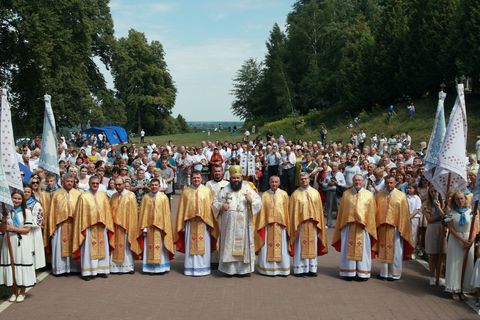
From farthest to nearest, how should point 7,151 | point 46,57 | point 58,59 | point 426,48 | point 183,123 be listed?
point 183,123
point 426,48
point 58,59
point 46,57
point 7,151

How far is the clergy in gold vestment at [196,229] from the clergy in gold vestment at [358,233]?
2449mm

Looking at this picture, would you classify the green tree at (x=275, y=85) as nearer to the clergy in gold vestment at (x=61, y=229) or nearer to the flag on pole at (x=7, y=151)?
the clergy in gold vestment at (x=61, y=229)

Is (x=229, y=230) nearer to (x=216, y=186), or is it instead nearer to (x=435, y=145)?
(x=216, y=186)

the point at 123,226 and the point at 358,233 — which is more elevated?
the point at 123,226

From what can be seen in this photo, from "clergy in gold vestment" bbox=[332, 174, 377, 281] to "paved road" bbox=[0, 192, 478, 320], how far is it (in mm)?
272

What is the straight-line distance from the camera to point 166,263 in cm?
1158

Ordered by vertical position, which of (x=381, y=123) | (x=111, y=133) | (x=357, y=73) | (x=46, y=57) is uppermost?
(x=357, y=73)

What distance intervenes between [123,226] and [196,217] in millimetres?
1352

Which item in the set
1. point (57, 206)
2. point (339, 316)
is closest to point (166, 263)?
point (57, 206)

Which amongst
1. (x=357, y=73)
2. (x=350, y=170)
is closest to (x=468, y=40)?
(x=357, y=73)

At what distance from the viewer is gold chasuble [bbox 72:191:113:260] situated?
36.6ft

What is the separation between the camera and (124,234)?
11.5m

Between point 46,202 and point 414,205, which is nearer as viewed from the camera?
point 46,202

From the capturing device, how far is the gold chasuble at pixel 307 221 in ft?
37.1
